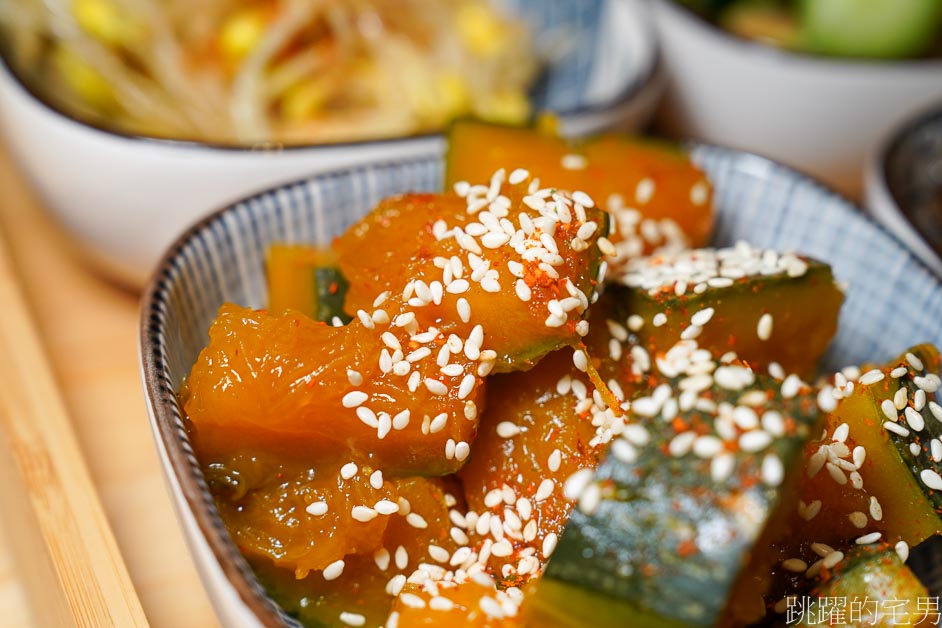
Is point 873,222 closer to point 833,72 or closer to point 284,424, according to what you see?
point 833,72

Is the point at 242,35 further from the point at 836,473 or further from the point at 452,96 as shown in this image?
the point at 836,473

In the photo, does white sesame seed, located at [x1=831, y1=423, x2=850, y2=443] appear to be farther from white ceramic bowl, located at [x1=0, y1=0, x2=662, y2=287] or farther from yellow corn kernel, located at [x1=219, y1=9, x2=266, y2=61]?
yellow corn kernel, located at [x1=219, y1=9, x2=266, y2=61]

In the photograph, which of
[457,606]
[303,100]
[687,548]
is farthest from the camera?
[303,100]

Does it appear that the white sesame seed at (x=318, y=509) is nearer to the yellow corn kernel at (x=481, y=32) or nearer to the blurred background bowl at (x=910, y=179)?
the blurred background bowl at (x=910, y=179)

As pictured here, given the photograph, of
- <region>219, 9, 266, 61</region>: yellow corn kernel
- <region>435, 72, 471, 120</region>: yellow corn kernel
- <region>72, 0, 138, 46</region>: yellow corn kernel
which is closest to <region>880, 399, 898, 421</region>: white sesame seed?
<region>435, 72, 471, 120</region>: yellow corn kernel

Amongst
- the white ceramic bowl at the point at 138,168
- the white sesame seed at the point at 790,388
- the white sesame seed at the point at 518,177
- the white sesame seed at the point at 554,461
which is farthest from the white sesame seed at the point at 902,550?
the white ceramic bowl at the point at 138,168

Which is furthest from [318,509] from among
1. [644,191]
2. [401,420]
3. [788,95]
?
[788,95]
